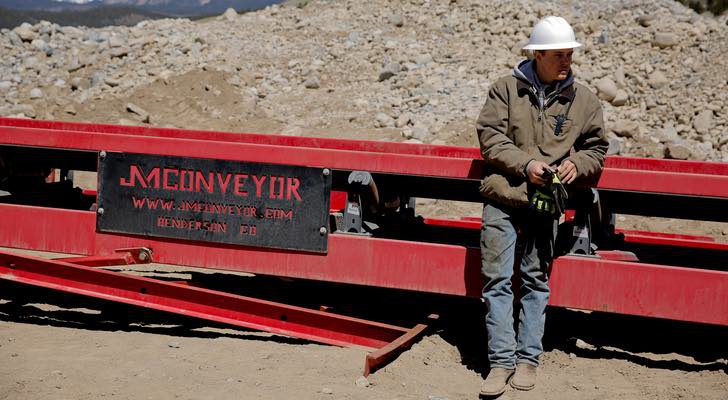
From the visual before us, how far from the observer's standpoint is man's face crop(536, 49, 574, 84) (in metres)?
4.24

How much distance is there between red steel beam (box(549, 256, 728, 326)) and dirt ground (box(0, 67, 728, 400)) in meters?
0.38

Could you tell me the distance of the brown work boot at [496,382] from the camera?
13.4 feet

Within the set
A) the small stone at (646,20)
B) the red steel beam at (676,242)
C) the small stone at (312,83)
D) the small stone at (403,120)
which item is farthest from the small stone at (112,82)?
the red steel beam at (676,242)

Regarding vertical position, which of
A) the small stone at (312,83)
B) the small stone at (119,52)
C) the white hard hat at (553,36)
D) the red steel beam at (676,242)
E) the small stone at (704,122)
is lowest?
the red steel beam at (676,242)

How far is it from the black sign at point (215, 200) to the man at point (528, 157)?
3.33 ft

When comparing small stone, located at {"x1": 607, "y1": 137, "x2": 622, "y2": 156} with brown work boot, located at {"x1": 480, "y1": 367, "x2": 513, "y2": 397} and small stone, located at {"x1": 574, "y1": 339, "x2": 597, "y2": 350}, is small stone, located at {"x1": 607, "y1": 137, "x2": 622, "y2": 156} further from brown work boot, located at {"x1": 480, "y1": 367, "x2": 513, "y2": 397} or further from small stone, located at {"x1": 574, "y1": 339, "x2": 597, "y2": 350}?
brown work boot, located at {"x1": 480, "y1": 367, "x2": 513, "y2": 397}

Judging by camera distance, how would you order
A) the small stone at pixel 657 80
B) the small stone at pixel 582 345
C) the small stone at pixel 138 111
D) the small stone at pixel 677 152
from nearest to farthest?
the small stone at pixel 582 345
the small stone at pixel 677 152
the small stone at pixel 138 111
the small stone at pixel 657 80

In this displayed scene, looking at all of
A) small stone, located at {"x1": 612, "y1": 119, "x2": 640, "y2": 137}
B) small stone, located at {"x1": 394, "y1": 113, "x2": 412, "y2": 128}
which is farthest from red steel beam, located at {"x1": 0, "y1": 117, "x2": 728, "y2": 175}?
small stone, located at {"x1": 612, "y1": 119, "x2": 640, "y2": 137}

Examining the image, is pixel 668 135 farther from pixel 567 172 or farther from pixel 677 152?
pixel 567 172

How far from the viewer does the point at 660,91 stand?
52.6 ft

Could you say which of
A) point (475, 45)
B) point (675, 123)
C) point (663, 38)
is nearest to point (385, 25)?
point (475, 45)

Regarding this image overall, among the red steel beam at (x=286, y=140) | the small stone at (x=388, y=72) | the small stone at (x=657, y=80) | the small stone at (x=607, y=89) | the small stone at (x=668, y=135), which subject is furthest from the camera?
the small stone at (x=388, y=72)

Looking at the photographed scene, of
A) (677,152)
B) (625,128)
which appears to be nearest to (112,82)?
(625,128)

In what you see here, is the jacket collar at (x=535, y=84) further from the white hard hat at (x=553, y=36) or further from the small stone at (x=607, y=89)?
the small stone at (x=607, y=89)
